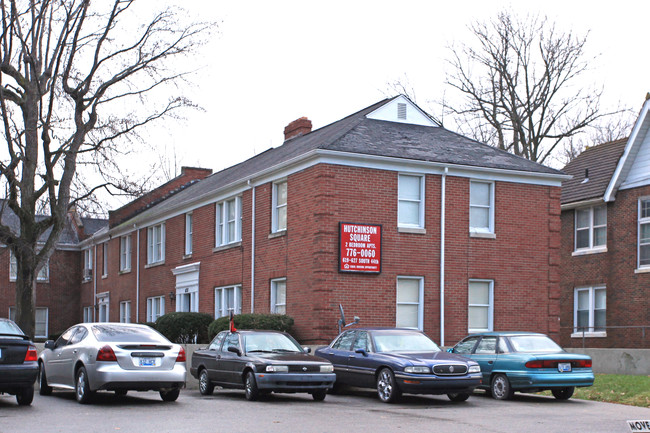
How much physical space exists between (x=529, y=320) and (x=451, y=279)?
3.05 m

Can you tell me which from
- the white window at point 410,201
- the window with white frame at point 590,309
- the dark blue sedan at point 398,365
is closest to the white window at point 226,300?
the white window at point 410,201

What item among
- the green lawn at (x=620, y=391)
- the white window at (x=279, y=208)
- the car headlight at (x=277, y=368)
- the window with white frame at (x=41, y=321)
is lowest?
the window with white frame at (x=41, y=321)

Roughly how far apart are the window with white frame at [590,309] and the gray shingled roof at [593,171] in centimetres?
339

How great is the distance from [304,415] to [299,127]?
21759 mm

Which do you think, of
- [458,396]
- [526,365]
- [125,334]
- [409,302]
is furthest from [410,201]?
[125,334]

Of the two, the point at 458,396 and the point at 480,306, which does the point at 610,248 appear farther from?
the point at 458,396

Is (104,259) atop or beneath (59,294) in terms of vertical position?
atop

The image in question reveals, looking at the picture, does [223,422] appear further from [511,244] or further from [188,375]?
[511,244]

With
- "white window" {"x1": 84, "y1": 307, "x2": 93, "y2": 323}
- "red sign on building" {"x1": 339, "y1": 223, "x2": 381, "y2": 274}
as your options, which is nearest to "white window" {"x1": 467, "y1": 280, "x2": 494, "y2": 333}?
"red sign on building" {"x1": 339, "y1": 223, "x2": 381, "y2": 274}

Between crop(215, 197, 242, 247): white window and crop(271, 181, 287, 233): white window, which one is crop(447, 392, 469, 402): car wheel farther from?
crop(215, 197, 242, 247): white window

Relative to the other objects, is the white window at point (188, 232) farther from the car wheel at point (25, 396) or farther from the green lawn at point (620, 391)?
the car wheel at point (25, 396)

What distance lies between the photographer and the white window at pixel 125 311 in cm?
4076

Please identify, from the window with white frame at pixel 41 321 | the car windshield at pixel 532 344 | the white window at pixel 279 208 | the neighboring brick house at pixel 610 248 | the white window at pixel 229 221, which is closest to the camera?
the car windshield at pixel 532 344

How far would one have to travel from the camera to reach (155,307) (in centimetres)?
3738
